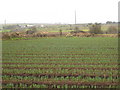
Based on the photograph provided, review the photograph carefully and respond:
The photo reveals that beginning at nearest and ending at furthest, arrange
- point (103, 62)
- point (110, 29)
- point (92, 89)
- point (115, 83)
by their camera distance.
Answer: point (92, 89) < point (115, 83) < point (103, 62) < point (110, 29)

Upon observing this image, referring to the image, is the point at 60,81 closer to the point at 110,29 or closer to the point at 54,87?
the point at 54,87

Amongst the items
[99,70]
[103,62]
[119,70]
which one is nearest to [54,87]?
[99,70]

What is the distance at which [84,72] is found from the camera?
9.38 m

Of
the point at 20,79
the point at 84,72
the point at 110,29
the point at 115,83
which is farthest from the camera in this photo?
the point at 110,29

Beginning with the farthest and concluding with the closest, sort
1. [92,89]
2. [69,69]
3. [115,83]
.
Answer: [69,69], [115,83], [92,89]

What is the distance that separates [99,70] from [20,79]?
3.75 metres

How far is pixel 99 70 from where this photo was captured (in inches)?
385

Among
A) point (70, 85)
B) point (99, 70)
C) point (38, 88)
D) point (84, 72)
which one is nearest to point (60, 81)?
point (70, 85)

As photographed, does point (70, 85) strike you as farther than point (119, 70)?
No

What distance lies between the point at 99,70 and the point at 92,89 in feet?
8.20

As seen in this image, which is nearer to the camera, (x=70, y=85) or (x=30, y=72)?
(x=70, y=85)

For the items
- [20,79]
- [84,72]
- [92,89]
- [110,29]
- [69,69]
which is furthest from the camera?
[110,29]

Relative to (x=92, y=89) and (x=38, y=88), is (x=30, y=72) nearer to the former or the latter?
(x=38, y=88)

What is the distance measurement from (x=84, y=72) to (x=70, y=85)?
70.1 inches
